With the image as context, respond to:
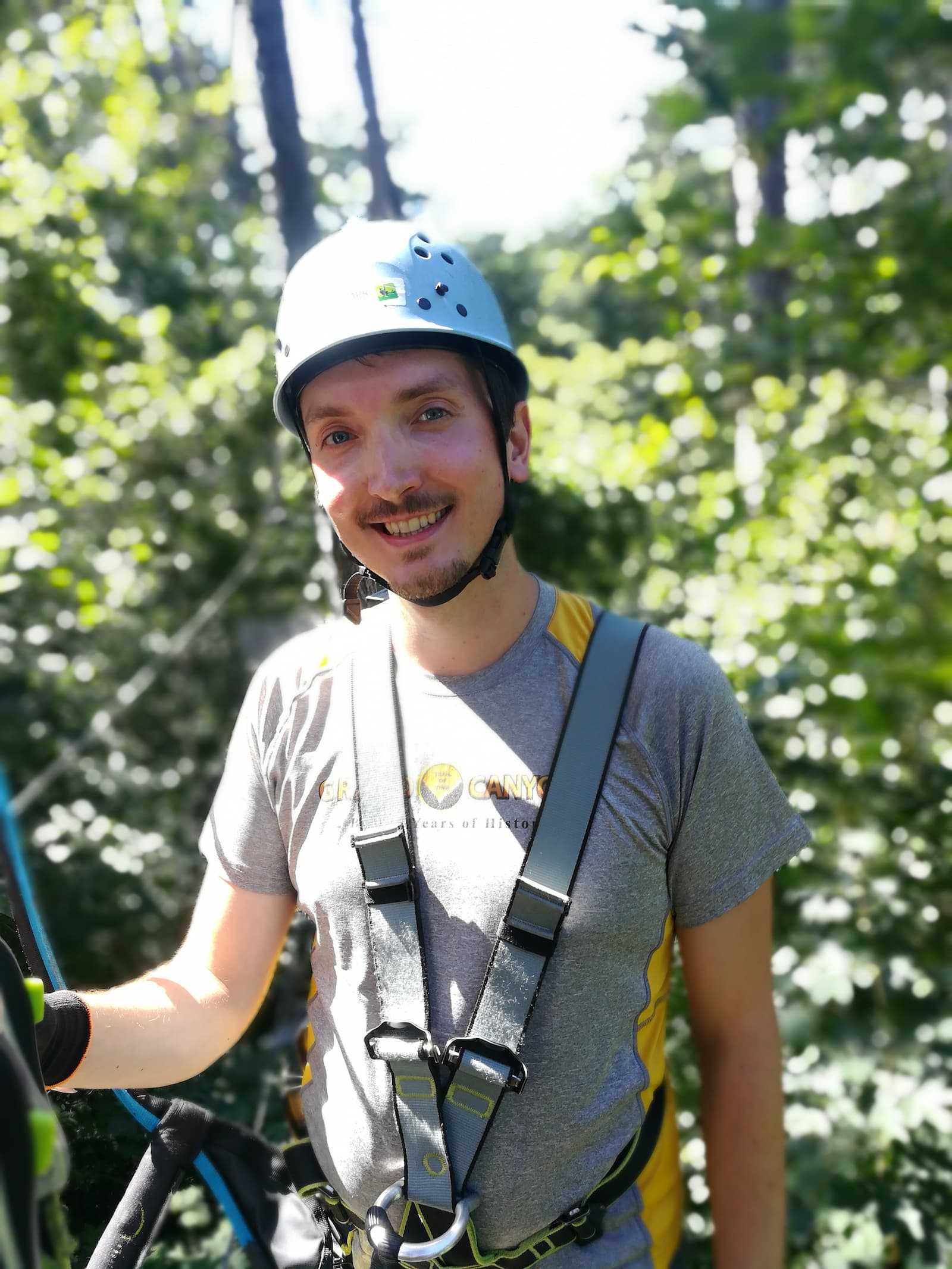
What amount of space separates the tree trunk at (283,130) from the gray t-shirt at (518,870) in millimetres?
2041

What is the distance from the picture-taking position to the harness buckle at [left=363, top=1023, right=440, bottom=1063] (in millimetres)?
1462

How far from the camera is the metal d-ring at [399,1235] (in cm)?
143

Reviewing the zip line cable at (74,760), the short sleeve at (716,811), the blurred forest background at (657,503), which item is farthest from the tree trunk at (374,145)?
the short sleeve at (716,811)

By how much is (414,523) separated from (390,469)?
10 centimetres

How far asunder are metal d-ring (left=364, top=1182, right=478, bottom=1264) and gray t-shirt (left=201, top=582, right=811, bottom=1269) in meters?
0.04

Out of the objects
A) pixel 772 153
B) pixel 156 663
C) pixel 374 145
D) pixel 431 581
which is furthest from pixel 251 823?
pixel 156 663

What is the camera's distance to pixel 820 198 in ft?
13.9

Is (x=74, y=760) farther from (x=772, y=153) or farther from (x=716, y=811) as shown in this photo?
(x=716, y=811)

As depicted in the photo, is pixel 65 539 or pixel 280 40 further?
pixel 65 539

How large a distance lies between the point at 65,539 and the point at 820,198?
3.86 m

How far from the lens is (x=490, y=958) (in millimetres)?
1506

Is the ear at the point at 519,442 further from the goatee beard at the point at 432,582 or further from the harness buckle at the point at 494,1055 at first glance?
the harness buckle at the point at 494,1055

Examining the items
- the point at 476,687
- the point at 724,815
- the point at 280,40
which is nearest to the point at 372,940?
the point at 476,687

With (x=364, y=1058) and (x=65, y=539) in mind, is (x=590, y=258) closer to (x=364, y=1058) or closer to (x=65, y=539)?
(x=65, y=539)
